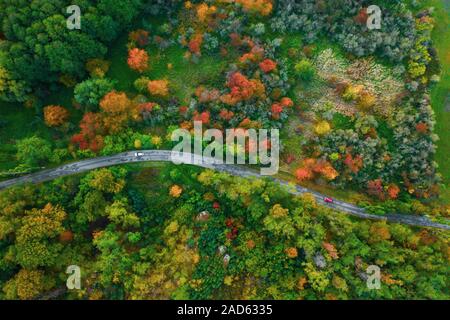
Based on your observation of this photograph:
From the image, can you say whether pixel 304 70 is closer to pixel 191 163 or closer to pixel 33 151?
pixel 191 163

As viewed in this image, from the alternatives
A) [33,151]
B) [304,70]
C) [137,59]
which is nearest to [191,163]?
[137,59]

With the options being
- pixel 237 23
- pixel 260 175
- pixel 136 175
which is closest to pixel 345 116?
pixel 260 175

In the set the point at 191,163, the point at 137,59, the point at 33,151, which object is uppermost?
the point at 137,59

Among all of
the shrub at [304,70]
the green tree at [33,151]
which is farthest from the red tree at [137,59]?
the shrub at [304,70]

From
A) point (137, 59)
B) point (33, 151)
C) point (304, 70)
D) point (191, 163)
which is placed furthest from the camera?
point (304, 70)

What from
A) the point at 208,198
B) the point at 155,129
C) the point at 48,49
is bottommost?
the point at 208,198

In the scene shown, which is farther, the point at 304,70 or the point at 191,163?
the point at 304,70

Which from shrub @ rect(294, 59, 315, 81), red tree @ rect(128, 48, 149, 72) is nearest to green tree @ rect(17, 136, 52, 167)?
Result: red tree @ rect(128, 48, 149, 72)

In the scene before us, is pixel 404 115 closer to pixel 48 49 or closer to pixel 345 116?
pixel 345 116

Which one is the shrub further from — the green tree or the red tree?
the green tree
